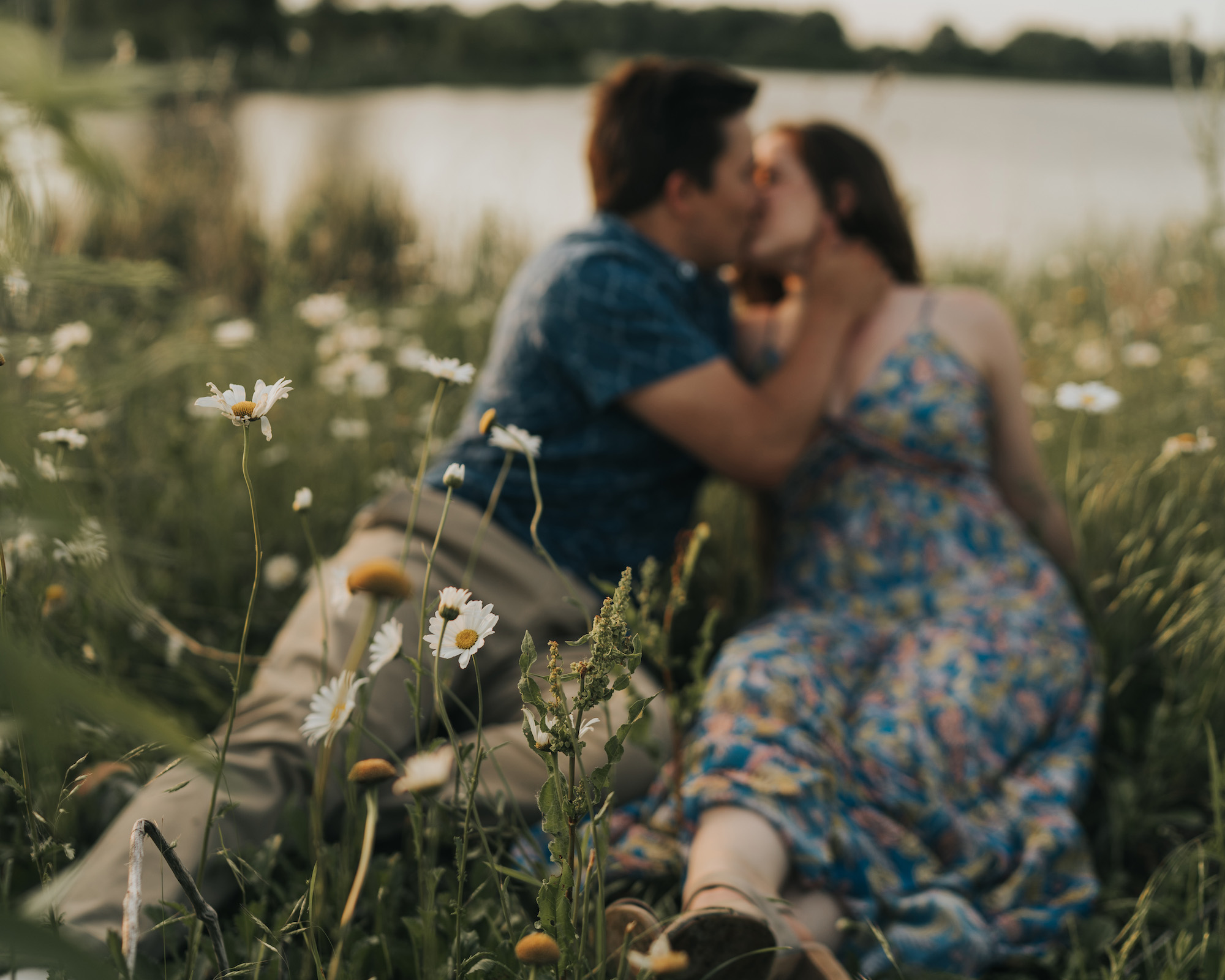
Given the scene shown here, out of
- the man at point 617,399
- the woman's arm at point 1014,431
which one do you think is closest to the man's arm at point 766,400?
the man at point 617,399

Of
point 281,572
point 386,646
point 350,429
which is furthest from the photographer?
point 350,429

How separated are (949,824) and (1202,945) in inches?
19.8

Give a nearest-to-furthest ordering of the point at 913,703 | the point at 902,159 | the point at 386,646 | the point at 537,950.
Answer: the point at 537,950, the point at 386,646, the point at 913,703, the point at 902,159

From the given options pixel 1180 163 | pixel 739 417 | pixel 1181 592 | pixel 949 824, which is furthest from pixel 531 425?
pixel 1180 163

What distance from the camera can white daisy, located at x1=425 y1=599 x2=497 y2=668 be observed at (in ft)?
2.57

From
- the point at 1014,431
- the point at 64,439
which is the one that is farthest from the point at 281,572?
the point at 1014,431

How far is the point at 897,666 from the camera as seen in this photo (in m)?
1.66

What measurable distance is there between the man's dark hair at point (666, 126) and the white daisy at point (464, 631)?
50.6 inches

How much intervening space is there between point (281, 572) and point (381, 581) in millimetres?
1288

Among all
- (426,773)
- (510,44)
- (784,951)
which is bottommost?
(784,951)

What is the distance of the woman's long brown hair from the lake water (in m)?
0.25

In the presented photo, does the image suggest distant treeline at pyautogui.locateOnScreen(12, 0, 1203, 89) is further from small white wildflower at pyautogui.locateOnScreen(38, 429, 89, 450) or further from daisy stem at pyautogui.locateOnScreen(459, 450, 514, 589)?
daisy stem at pyautogui.locateOnScreen(459, 450, 514, 589)

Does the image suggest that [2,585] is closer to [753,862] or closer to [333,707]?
[333,707]

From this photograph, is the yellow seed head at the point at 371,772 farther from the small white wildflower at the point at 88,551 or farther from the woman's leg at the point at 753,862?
the woman's leg at the point at 753,862
